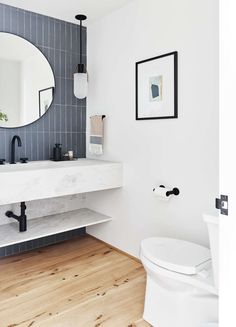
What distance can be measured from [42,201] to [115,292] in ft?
3.97

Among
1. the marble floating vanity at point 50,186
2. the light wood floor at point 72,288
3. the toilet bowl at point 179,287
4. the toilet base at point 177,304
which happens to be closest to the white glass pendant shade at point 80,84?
the marble floating vanity at point 50,186

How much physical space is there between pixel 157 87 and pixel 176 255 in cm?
131

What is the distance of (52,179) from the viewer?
228 centimetres

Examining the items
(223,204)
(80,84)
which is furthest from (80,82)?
(223,204)

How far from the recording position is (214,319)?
1.54 metres

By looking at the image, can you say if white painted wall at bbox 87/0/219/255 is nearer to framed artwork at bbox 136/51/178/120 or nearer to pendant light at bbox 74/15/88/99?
framed artwork at bbox 136/51/178/120

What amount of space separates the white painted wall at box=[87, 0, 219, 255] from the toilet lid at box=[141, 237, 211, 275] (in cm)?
30

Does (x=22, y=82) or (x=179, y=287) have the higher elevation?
(x=22, y=82)

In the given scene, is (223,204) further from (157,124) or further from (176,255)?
(157,124)

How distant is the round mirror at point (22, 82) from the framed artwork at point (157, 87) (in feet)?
3.16

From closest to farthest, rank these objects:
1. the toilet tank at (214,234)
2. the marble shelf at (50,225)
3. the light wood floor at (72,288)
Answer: the toilet tank at (214,234) < the light wood floor at (72,288) < the marble shelf at (50,225)

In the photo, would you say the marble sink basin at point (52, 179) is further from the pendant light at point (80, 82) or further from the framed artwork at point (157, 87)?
the pendant light at point (80, 82)

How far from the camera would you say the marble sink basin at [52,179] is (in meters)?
2.08

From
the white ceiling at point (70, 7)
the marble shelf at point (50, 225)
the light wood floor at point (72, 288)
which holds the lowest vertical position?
the light wood floor at point (72, 288)
